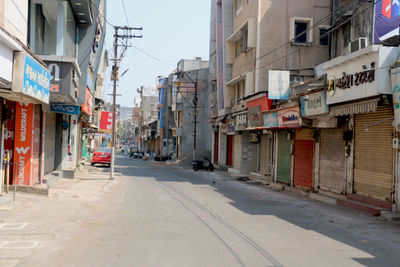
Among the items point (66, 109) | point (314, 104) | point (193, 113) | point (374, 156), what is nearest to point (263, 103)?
point (314, 104)

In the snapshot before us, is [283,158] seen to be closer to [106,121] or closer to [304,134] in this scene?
[304,134]

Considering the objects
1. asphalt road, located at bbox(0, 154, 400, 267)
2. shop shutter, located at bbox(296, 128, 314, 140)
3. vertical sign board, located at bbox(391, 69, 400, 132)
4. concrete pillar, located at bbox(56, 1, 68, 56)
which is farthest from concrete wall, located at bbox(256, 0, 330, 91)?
vertical sign board, located at bbox(391, 69, 400, 132)

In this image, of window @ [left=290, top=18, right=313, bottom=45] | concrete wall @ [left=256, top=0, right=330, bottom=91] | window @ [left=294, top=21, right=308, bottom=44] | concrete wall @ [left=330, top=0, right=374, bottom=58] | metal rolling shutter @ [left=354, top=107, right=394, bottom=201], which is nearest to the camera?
metal rolling shutter @ [left=354, top=107, right=394, bottom=201]

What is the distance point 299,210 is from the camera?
13586mm

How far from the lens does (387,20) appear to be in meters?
13.2

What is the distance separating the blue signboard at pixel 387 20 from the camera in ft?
43.0

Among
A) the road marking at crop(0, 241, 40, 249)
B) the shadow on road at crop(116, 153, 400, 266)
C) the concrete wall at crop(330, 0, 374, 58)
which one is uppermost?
the concrete wall at crop(330, 0, 374, 58)

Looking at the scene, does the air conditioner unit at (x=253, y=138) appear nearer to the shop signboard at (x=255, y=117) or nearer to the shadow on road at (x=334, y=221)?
the shop signboard at (x=255, y=117)

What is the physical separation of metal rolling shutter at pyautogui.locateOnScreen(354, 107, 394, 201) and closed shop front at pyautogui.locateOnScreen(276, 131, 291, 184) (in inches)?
274

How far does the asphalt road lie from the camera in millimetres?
6867

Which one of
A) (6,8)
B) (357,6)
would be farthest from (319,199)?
(6,8)

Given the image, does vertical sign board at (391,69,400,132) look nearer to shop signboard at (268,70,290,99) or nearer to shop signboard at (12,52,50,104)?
shop signboard at (268,70,290,99)

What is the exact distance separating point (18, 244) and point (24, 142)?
7243mm

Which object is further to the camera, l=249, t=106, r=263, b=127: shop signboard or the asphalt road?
l=249, t=106, r=263, b=127: shop signboard
